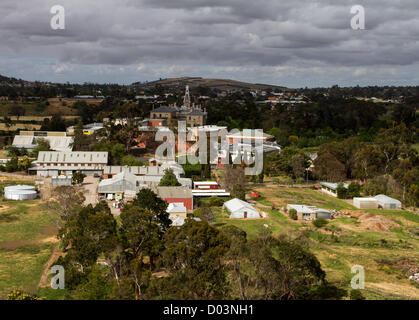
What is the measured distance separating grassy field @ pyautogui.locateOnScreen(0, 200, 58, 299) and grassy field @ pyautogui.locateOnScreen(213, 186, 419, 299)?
11976 millimetres

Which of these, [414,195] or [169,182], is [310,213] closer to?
[414,195]

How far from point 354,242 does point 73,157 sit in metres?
31.7

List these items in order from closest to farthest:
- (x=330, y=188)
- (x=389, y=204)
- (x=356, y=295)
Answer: (x=356, y=295), (x=389, y=204), (x=330, y=188)

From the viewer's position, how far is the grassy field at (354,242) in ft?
70.3

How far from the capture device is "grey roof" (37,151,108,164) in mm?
46375

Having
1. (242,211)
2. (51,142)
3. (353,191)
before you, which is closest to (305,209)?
(242,211)

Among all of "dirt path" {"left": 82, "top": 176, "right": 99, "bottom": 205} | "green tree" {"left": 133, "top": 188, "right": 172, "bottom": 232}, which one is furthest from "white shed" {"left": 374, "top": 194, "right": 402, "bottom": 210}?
"dirt path" {"left": 82, "top": 176, "right": 99, "bottom": 205}

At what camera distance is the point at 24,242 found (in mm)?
26109

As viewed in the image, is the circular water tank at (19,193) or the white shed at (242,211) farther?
the circular water tank at (19,193)

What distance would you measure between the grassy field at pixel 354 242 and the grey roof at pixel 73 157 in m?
18.3

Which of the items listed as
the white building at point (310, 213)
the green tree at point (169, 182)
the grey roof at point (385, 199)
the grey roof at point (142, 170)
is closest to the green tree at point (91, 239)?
the green tree at point (169, 182)

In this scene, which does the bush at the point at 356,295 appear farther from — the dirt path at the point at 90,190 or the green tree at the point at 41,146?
the green tree at the point at 41,146

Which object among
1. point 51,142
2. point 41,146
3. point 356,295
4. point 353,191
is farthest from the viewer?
point 51,142
